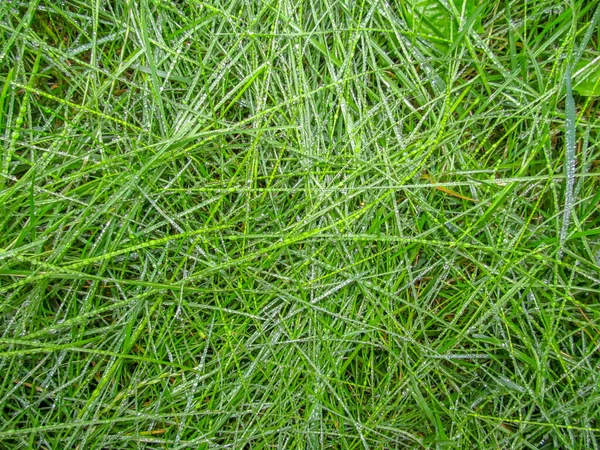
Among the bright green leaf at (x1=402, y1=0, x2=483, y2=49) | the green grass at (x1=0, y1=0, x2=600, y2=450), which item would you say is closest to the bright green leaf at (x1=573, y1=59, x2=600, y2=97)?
the green grass at (x1=0, y1=0, x2=600, y2=450)

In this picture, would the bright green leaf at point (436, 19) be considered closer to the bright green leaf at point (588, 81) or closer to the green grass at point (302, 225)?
the green grass at point (302, 225)

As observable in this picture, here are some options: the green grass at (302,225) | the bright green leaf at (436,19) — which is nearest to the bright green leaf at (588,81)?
the green grass at (302,225)

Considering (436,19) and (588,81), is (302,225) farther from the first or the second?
(588,81)

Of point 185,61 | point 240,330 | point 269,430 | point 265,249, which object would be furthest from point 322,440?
point 185,61

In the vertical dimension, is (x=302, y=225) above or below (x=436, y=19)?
below

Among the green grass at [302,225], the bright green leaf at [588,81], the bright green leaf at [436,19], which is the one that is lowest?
the green grass at [302,225]

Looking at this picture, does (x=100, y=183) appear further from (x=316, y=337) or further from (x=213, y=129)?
(x=316, y=337)

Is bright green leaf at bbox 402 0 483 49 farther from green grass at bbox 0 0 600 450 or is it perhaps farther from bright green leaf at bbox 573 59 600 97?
bright green leaf at bbox 573 59 600 97

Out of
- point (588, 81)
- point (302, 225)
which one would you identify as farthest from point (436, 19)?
point (302, 225)
